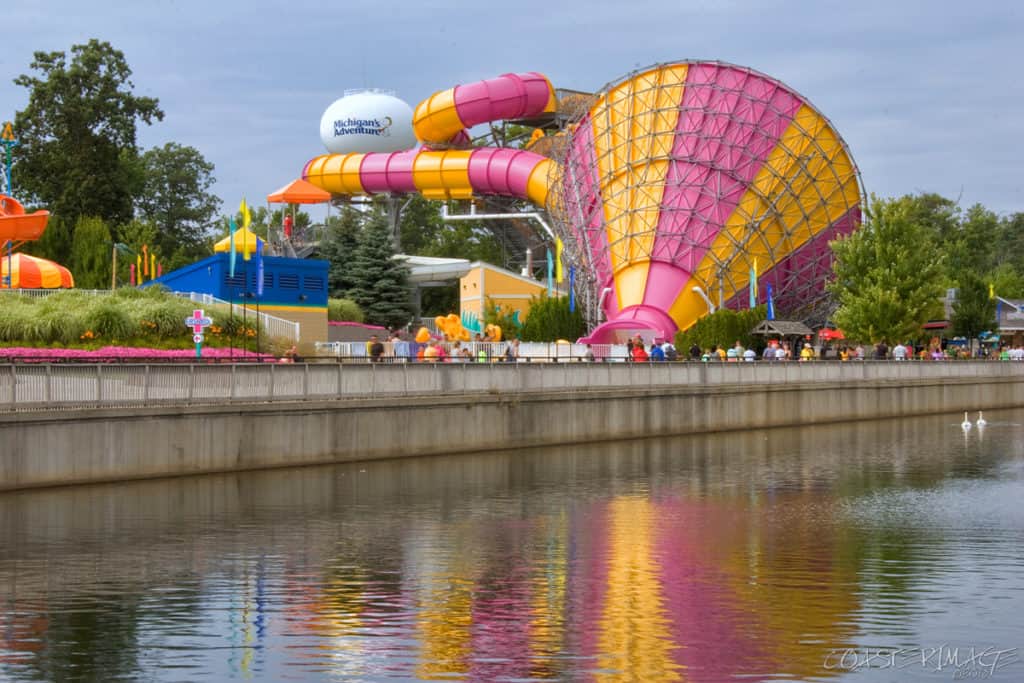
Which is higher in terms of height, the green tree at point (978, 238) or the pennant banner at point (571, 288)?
the green tree at point (978, 238)

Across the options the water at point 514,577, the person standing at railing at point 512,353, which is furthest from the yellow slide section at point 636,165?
the water at point 514,577

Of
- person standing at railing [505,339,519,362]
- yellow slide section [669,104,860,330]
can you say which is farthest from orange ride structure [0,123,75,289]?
yellow slide section [669,104,860,330]

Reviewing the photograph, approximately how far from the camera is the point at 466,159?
342 ft

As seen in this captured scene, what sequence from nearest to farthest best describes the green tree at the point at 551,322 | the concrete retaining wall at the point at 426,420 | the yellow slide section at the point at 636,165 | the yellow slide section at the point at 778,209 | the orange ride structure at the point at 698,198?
the concrete retaining wall at the point at 426,420
the orange ride structure at the point at 698,198
the yellow slide section at the point at 778,209
the yellow slide section at the point at 636,165
the green tree at the point at 551,322

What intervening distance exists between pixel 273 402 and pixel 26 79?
247ft

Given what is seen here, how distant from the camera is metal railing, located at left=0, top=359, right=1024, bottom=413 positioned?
1214 inches

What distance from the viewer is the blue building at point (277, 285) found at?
58.7 m

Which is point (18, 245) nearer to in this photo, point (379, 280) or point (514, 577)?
point (379, 280)

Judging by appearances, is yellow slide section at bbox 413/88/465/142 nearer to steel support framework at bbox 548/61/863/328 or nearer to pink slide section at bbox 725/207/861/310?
steel support framework at bbox 548/61/863/328

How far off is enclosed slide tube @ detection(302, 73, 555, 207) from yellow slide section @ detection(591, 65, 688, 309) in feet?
43.4

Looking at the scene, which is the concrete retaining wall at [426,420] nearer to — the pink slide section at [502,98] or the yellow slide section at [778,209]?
the yellow slide section at [778,209]

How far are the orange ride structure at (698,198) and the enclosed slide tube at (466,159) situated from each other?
503 inches

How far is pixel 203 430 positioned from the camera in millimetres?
33500

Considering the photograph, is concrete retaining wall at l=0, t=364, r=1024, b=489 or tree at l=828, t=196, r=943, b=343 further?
tree at l=828, t=196, r=943, b=343
